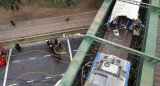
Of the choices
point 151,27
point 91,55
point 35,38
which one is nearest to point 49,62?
point 35,38

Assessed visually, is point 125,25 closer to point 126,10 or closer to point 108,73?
point 126,10

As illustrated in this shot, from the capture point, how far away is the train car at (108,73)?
9.77 m

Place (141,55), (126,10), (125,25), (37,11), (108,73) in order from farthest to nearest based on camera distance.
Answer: (37,11)
(125,25)
(126,10)
(141,55)
(108,73)

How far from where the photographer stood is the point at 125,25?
14.9 meters

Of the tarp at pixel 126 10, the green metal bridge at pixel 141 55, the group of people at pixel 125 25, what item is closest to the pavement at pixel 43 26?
the group of people at pixel 125 25

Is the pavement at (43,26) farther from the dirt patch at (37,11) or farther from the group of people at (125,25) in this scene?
the group of people at (125,25)

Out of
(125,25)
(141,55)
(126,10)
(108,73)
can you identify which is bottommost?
(108,73)

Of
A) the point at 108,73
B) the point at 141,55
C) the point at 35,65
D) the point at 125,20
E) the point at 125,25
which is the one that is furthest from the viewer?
the point at 35,65

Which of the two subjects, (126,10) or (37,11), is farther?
(37,11)

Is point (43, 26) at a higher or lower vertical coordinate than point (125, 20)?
lower

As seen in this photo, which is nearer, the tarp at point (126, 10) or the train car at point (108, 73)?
the train car at point (108, 73)

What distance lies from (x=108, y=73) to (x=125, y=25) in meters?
7.23

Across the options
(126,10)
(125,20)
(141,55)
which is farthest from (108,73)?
(125,20)

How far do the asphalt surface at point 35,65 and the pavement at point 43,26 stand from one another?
2.76 metres
